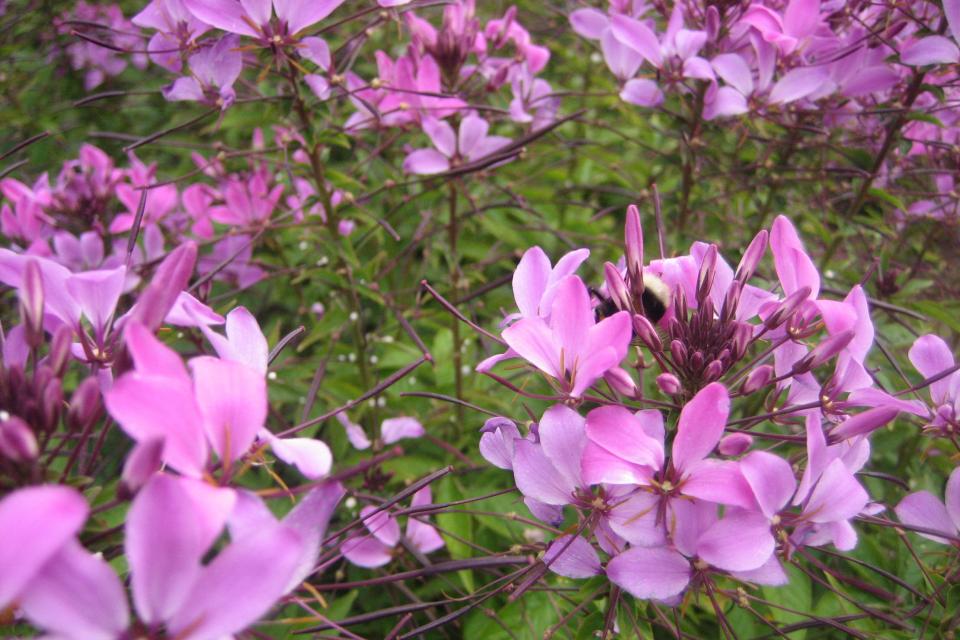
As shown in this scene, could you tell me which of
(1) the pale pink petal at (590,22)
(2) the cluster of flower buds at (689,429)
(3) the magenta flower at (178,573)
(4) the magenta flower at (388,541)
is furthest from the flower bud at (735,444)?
(1) the pale pink petal at (590,22)

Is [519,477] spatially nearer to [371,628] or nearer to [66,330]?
[66,330]

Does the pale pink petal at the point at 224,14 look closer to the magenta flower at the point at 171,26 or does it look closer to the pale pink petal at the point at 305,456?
the magenta flower at the point at 171,26

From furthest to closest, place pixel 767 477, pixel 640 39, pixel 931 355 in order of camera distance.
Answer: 1. pixel 640 39
2. pixel 931 355
3. pixel 767 477

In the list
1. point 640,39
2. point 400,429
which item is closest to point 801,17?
point 640,39

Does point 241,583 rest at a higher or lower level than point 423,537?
higher

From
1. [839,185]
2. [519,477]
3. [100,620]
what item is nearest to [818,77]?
[839,185]

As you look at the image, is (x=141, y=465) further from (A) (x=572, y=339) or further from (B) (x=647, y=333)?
(B) (x=647, y=333)

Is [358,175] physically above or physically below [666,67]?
below
